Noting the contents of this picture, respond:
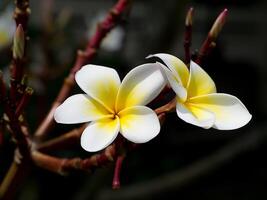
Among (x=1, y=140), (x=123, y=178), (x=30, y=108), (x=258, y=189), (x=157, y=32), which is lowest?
(x=258, y=189)

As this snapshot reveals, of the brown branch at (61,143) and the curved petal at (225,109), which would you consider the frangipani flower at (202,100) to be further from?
the brown branch at (61,143)

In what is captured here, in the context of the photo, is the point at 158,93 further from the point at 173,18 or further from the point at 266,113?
the point at 266,113

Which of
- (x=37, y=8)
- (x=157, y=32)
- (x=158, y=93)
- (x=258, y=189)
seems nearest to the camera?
(x=158, y=93)

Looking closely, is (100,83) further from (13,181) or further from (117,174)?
(13,181)

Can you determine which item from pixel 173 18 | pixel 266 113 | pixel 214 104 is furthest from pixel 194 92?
pixel 266 113

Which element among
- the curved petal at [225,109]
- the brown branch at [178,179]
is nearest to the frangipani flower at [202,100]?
the curved petal at [225,109]

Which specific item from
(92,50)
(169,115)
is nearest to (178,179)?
(92,50)

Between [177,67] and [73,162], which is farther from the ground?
[177,67]
